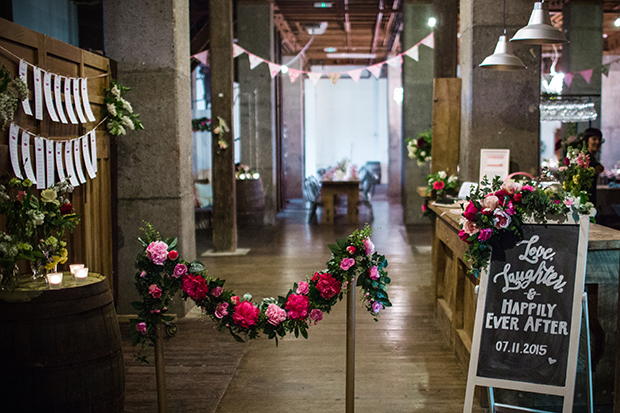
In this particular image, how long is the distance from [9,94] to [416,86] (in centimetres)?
803

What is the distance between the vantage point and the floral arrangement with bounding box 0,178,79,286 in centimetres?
236

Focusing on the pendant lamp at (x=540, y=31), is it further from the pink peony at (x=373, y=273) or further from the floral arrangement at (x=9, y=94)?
the floral arrangement at (x=9, y=94)

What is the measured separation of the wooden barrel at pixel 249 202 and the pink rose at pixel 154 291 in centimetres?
686

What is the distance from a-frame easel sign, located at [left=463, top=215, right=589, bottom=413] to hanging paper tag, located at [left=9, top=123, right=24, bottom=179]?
93.1 inches

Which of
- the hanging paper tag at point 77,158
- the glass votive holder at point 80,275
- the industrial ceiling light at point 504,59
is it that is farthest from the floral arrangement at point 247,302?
the industrial ceiling light at point 504,59

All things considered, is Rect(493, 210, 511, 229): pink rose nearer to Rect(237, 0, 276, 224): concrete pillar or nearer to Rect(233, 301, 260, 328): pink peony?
Rect(233, 301, 260, 328): pink peony

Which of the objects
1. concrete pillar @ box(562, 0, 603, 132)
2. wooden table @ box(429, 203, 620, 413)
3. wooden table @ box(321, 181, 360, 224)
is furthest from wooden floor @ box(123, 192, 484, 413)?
concrete pillar @ box(562, 0, 603, 132)

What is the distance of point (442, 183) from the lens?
534 cm

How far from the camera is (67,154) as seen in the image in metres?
3.42

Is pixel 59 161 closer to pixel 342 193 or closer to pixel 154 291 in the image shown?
pixel 154 291

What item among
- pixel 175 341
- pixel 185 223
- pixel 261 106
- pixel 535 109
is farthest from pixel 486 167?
pixel 261 106

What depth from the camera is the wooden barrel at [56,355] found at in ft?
7.16

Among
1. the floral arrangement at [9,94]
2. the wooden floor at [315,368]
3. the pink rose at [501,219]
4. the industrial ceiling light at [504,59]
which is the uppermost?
the industrial ceiling light at [504,59]

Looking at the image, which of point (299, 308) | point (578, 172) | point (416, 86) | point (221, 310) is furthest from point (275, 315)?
point (416, 86)
